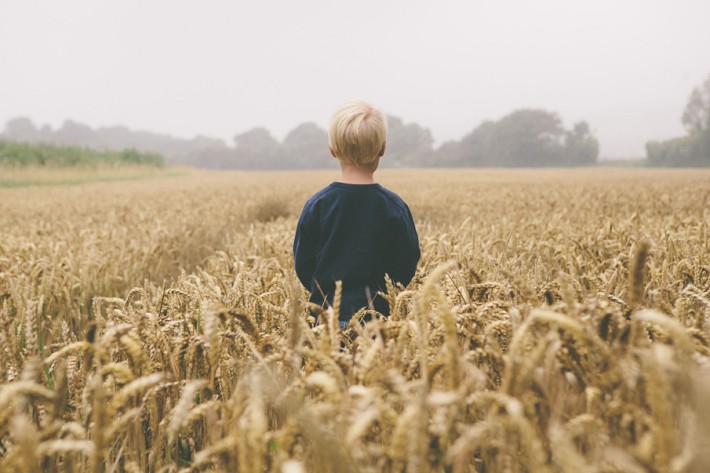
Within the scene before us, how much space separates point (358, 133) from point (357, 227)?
0.49m

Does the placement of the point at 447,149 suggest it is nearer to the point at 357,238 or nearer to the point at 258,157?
the point at 258,157

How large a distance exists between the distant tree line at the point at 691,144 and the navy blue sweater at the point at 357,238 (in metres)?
77.3

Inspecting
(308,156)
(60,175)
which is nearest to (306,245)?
(60,175)

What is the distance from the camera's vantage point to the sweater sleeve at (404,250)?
97.8 inches

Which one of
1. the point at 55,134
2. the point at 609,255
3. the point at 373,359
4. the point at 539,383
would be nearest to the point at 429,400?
the point at 539,383

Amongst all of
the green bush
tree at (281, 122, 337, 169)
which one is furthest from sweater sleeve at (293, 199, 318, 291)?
tree at (281, 122, 337, 169)

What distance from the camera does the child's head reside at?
234cm

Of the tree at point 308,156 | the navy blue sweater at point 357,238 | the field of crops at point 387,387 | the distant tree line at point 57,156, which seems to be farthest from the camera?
the tree at point 308,156

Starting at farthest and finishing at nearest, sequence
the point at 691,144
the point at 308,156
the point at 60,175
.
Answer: the point at 308,156 < the point at 691,144 < the point at 60,175

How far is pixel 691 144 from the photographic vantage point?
6550 cm

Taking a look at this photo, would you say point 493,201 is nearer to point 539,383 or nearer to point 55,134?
point 539,383

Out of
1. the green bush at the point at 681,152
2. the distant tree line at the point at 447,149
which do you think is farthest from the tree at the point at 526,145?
the green bush at the point at 681,152

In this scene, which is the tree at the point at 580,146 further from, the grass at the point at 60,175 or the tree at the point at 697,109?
the grass at the point at 60,175

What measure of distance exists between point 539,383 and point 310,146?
10451 centimetres
